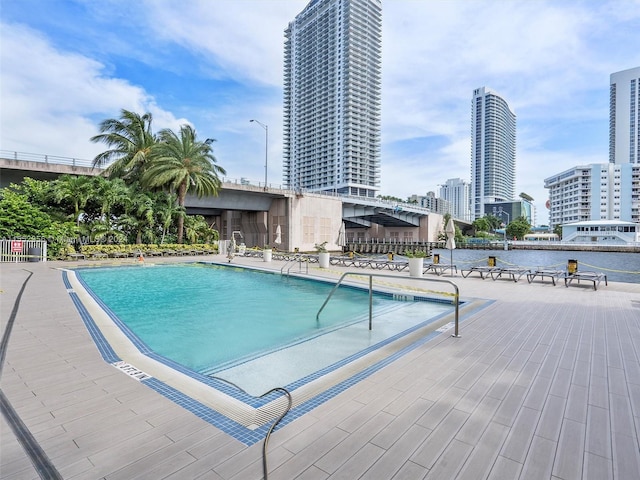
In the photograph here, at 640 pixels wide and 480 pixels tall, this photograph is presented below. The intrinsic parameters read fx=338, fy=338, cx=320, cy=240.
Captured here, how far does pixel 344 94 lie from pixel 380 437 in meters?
134

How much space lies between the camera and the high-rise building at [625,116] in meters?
148

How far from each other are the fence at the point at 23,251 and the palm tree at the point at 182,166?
7893 mm

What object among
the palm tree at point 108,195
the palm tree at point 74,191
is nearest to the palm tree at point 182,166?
the palm tree at point 108,195

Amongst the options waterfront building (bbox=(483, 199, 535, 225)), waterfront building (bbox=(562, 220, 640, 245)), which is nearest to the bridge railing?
waterfront building (bbox=(562, 220, 640, 245))

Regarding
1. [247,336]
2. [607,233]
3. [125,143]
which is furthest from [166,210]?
[607,233]

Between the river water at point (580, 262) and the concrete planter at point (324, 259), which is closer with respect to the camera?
the concrete planter at point (324, 259)

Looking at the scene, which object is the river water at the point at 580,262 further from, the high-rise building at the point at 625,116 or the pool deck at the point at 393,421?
the high-rise building at the point at 625,116

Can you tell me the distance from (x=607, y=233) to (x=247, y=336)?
310ft

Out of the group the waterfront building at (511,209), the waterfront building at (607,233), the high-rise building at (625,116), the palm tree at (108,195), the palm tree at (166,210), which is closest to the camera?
the palm tree at (108,195)

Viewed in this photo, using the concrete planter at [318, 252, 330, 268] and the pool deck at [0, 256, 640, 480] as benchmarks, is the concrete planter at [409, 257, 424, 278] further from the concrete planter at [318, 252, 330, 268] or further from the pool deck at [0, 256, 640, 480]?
the pool deck at [0, 256, 640, 480]

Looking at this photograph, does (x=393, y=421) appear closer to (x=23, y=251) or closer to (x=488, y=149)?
(x=23, y=251)

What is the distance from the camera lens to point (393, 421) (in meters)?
3.04

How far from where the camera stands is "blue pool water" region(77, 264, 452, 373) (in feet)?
21.4

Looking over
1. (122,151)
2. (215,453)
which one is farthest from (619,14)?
(122,151)
